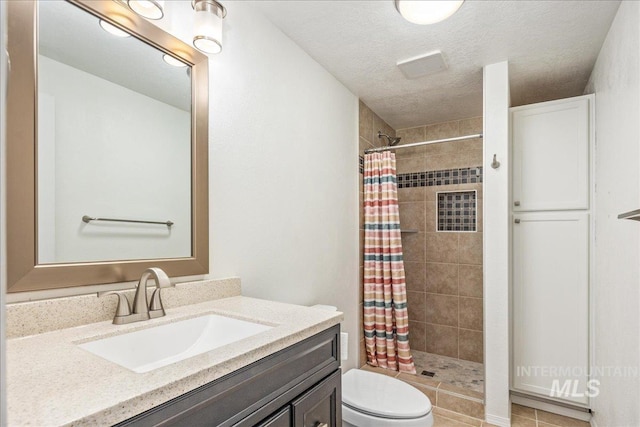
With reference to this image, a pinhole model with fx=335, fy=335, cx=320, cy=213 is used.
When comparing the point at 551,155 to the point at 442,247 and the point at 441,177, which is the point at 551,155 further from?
the point at 442,247

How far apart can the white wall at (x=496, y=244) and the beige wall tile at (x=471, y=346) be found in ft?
3.23

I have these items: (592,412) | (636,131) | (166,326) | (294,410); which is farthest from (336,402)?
(592,412)

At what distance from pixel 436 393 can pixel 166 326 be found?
215cm

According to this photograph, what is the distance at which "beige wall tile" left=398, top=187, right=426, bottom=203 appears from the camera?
3373mm

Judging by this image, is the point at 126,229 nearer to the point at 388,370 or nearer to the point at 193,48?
the point at 193,48

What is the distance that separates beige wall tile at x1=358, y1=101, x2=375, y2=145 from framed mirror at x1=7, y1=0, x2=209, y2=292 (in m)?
1.68

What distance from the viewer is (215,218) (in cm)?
143

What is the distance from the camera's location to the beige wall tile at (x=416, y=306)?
335 cm

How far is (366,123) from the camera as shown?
9.62 feet

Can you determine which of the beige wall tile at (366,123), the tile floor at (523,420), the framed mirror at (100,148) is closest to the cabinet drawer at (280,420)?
the framed mirror at (100,148)

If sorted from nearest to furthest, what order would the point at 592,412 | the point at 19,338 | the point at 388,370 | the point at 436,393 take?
the point at 19,338, the point at 592,412, the point at 436,393, the point at 388,370

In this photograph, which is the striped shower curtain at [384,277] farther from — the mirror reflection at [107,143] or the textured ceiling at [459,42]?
the mirror reflection at [107,143]

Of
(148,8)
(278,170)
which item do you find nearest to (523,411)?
(278,170)

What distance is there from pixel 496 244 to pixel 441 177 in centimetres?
125
